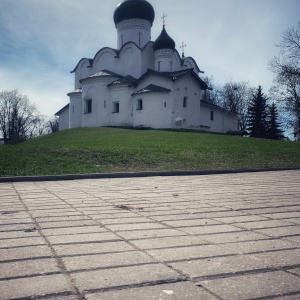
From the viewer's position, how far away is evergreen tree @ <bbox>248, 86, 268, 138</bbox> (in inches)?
1866

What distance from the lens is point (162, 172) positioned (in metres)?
10.6

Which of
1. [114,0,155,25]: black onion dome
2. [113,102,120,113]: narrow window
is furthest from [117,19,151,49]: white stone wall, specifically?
[113,102,120,113]: narrow window

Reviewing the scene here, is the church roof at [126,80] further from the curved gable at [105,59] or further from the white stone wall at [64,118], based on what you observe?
the white stone wall at [64,118]

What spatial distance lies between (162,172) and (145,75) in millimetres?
28646

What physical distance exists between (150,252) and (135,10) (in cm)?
4175

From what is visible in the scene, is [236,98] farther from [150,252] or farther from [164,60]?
[150,252]

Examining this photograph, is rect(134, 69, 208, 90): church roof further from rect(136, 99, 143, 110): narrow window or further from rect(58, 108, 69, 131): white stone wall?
rect(58, 108, 69, 131): white stone wall

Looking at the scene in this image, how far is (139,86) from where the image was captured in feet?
126

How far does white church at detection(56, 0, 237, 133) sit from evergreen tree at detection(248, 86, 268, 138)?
24.1 feet

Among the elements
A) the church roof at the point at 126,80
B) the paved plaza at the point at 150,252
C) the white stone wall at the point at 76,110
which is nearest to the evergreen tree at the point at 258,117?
Result: the church roof at the point at 126,80

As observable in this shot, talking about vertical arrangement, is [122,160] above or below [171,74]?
below

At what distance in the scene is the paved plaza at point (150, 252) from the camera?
1.73 m

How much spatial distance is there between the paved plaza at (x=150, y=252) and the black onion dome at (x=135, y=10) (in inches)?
1572

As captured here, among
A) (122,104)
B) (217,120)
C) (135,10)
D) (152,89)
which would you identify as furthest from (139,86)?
(217,120)
